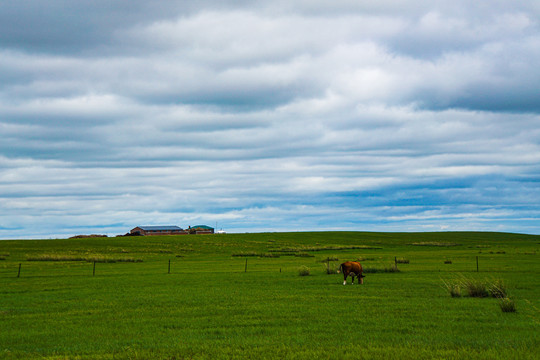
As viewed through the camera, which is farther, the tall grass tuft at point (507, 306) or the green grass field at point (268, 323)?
the tall grass tuft at point (507, 306)

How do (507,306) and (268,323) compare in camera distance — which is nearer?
(268,323)

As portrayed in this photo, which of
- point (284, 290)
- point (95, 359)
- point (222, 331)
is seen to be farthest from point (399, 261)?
point (95, 359)

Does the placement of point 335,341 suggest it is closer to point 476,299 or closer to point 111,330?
point 111,330

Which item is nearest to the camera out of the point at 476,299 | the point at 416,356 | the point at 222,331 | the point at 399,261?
the point at 416,356

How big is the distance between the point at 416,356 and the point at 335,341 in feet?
9.73

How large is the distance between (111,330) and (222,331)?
419cm

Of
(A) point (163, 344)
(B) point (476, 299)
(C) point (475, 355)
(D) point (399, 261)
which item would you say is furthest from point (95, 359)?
(D) point (399, 261)

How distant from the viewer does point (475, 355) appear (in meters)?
13.7

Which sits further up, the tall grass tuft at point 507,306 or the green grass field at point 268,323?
the tall grass tuft at point 507,306

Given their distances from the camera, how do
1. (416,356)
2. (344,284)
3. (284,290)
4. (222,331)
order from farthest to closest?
(344,284) < (284,290) < (222,331) < (416,356)

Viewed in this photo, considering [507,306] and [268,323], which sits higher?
[507,306]

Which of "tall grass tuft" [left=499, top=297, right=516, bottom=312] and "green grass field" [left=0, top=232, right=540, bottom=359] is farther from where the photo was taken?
"tall grass tuft" [left=499, top=297, right=516, bottom=312]

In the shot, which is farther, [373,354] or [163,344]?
[163,344]

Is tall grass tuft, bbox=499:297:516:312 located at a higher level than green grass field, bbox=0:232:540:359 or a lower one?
higher
